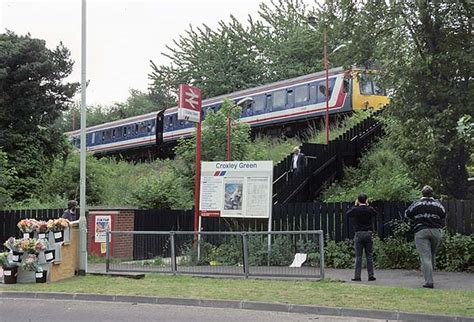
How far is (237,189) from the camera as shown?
16422 millimetres

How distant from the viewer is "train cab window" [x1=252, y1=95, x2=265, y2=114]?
32969mm

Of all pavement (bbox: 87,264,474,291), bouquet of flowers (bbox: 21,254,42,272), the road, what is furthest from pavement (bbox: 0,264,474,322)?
bouquet of flowers (bbox: 21,254,42,272)

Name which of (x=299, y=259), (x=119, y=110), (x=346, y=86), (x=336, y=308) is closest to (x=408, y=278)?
(x=299, y=259)

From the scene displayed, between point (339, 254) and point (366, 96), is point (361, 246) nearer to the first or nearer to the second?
point (339, 254)

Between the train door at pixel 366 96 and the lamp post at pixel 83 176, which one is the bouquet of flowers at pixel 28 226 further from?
the train door at pixel 366 96

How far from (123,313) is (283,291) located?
118 inches

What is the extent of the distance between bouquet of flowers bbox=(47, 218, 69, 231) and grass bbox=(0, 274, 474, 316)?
1.23m

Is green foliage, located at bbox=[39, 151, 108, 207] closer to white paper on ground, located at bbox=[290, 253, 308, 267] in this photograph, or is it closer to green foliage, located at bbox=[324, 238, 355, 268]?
green foliage, located at bbox=[324, 238, 355, 268]

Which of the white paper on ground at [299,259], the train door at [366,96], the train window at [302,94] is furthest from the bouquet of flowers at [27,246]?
the train window at [302,94]

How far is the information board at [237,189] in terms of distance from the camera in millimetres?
16078

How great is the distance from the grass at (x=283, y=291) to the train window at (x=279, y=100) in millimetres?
18864

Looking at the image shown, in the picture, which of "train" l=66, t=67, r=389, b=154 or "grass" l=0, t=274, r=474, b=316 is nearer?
"grass" l=0, t=274, r=474, b=316

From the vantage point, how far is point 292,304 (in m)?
9.73

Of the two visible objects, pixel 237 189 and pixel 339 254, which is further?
pixel 237 189
